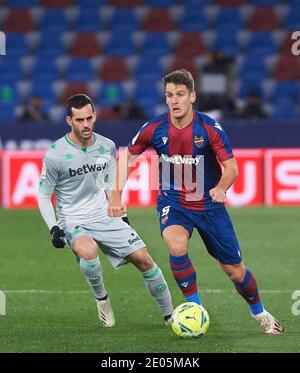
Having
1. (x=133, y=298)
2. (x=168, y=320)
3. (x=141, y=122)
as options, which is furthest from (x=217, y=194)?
(x=141, y=122)

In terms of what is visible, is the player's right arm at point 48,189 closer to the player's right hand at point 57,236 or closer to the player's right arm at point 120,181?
the player's right hand at point 57,236

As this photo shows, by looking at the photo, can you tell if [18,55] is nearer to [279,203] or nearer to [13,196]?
[13,196]

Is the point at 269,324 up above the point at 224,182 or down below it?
below

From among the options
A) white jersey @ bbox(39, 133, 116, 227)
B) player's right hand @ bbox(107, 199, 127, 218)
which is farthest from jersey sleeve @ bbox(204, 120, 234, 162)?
white jersey @ bbox(39, 133, 116, 227)

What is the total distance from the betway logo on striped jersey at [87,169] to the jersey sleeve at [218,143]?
3.84ft

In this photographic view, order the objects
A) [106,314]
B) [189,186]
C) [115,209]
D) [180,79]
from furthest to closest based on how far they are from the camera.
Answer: [106,314]
[189,186]
[115,209]
[180,79]

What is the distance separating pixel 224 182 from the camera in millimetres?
8406

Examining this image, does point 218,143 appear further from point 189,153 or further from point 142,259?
point 142,259

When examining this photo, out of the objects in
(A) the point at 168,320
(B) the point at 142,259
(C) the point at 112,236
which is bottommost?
(A) the point at 168,320

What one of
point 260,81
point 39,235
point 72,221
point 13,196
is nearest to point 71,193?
point 72,221

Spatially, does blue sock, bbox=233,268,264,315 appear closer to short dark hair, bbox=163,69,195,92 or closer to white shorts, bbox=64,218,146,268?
white shorts, bbox=64,218,146,268

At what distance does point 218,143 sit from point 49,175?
1.52 m

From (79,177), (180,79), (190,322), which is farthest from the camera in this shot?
(79,177)

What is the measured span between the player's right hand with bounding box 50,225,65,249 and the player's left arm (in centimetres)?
128
